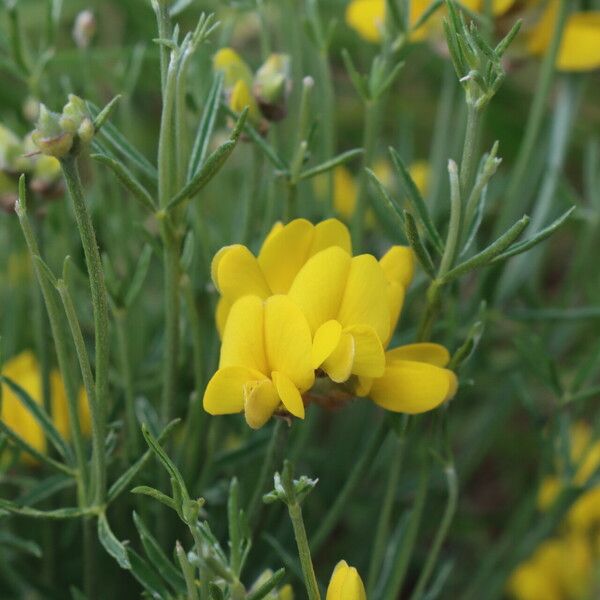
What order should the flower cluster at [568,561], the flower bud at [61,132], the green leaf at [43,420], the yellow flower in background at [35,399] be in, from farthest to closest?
the flower cluster at [568,561] → the yellow flower in background at [35,399] → the green leaf at [43,420] → the flower bud at [61,132]

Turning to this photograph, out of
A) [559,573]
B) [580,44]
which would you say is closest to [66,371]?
[580,44]

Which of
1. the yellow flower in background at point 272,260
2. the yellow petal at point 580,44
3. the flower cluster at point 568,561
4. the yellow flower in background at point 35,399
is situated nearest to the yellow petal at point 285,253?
the yellow flower in background at point 272,260

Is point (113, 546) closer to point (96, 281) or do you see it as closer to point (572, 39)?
point (96, 281)

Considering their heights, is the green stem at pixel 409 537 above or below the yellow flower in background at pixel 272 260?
below

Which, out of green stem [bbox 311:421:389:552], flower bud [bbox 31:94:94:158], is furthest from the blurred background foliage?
flower bud [bbox 31:94:94:158]

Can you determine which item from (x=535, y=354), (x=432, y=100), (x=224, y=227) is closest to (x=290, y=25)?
(x=224, y=227)

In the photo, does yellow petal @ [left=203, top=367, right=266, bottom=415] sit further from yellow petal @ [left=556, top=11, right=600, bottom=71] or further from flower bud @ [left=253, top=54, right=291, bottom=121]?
yellow petal @ [left=556, top=11, right=600, bottom=71]

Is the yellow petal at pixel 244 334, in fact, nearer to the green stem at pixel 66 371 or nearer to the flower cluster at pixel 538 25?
the green stem at pixel 66 371
